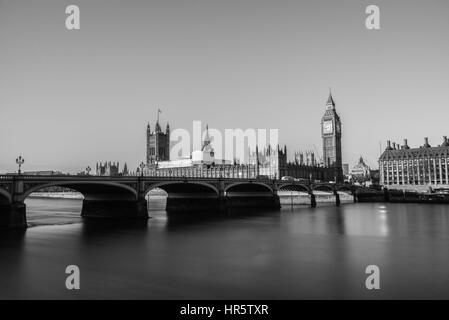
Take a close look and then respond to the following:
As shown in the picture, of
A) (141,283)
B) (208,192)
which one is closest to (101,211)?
(208,192)

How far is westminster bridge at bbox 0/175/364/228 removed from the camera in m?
34.6

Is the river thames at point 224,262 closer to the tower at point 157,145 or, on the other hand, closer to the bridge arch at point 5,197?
the bridge arch at point 5,197

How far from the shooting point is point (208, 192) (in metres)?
64.1

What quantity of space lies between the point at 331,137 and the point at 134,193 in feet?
434

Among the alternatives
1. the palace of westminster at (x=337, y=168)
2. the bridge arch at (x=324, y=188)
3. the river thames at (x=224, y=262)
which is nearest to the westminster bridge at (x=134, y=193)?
the river thames at (x=224, y=262)

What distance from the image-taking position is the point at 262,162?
127438mm

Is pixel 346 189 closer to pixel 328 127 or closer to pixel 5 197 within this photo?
pixel 328 127

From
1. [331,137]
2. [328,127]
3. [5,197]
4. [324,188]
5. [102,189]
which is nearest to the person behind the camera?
[5,197]

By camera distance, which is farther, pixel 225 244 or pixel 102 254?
pixel 225 244

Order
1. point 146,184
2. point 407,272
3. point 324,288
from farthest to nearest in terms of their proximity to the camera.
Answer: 1. point 146,184
2. point 407,272
3. point 324,288

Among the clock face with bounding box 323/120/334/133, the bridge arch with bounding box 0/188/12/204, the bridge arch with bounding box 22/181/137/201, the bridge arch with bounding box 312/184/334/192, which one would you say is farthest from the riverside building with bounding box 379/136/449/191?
the bridge arch with bounding box 0/188/12/204

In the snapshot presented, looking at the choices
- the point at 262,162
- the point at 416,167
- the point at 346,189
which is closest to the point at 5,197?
the point at 346,189
